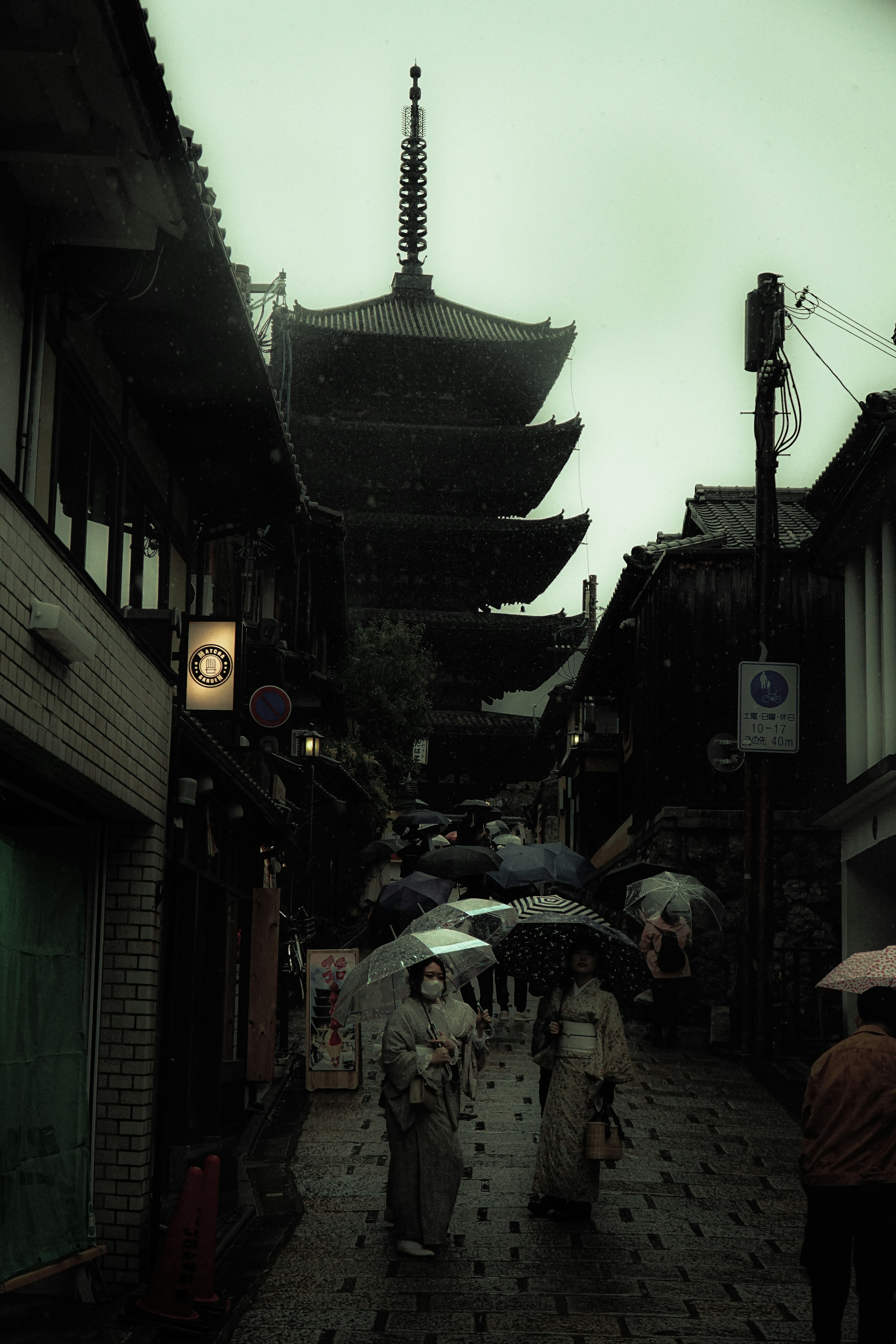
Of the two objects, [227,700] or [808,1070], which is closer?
[227,700]

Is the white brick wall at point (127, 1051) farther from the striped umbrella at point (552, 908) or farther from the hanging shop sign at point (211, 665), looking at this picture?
the hanging shop sign at point (211, 665)

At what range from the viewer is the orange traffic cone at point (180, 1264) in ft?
24.0

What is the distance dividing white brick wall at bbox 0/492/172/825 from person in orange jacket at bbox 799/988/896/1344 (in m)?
3.98

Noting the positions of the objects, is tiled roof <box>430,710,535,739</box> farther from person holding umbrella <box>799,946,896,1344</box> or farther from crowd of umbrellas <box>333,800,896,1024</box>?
person holding umbrella <box>799,946,896,1344</box>

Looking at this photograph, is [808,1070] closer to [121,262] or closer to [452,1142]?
[452,1142]

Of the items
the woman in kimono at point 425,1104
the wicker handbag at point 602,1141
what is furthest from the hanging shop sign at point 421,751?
the woman in kimono at point 425,1104

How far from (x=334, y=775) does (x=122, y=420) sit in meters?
16.9

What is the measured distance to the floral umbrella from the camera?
23.4 feet

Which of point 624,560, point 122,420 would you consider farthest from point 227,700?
point 624,560

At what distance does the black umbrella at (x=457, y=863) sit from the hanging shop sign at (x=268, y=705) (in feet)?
10.9

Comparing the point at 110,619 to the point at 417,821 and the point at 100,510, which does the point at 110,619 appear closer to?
the point at 100,510

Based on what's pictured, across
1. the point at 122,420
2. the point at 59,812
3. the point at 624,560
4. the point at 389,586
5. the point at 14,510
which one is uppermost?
the point at 389,586

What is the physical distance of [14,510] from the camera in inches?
248

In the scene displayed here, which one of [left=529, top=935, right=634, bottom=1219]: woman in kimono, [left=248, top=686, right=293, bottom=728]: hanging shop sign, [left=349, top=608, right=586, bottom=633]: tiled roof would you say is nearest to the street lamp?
[left=248, top=686, right=293, bottom=728]: hanging shop sign
